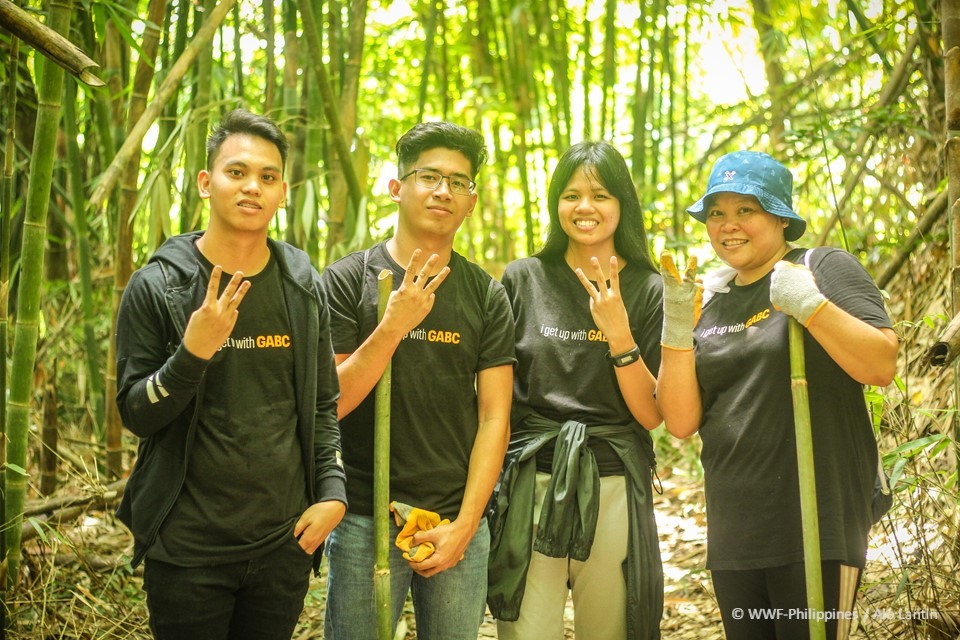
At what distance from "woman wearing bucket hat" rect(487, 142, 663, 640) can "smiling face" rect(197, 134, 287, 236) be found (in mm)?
726

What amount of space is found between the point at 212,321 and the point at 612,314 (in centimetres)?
92

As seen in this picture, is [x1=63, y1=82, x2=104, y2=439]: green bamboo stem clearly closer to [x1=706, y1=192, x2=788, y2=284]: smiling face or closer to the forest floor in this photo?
the forest floor

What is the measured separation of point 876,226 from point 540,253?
111 inches

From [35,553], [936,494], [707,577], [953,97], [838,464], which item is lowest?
[707,577]

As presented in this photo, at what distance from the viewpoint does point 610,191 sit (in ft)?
7.20

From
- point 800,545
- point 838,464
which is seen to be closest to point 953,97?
point 838,464

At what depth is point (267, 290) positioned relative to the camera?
1.81m

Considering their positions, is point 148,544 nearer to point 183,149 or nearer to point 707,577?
point 183,149

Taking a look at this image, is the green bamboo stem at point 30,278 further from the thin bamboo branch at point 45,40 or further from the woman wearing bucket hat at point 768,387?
the woman wearing bucket hat at point 768,387

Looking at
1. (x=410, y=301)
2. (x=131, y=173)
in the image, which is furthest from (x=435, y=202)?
(x=131, y=173)

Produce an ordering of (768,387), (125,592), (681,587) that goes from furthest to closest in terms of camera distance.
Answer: (681,587)
(125,592)
(768,387)

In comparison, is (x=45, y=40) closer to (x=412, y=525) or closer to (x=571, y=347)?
(x=412, y=525)

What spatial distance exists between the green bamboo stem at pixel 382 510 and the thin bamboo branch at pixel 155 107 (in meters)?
0.84

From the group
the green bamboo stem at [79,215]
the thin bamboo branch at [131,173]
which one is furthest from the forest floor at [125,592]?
the green bamboo stem at [79,215]
